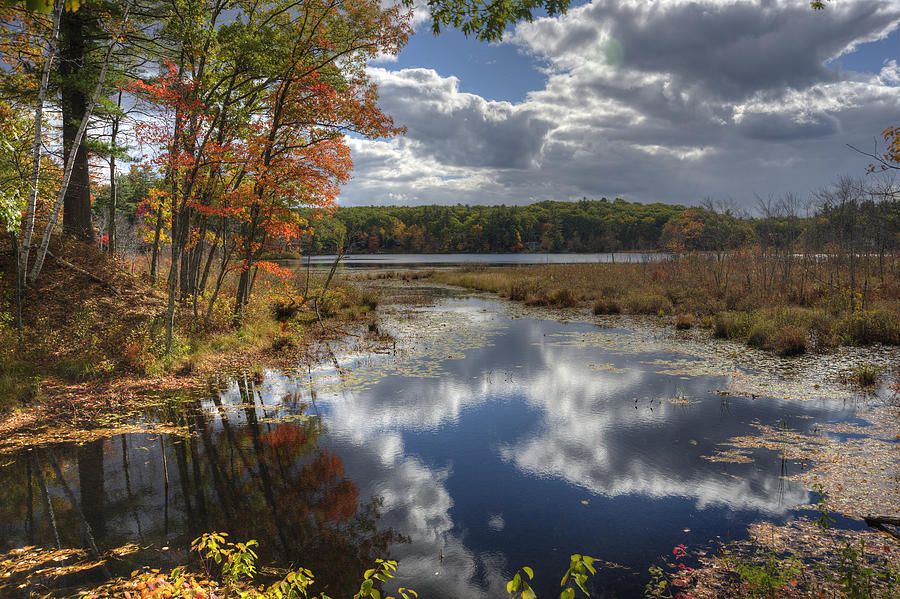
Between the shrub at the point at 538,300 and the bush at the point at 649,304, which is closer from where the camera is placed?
the bush at the point at 649,304

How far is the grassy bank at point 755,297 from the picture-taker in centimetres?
1491

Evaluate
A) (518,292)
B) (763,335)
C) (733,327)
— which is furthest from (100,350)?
(518,292)

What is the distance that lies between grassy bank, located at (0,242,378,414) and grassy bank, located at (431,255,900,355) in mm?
15871

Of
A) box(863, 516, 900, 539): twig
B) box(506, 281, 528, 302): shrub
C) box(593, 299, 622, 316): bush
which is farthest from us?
box(506, 281, 528, 302): shrub

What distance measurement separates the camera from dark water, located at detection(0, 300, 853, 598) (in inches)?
206

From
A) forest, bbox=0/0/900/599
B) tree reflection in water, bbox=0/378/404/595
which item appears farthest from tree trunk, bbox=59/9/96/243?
tree reflection in water, bbox=0/378/404/595

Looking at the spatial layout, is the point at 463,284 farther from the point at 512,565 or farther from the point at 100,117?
the point at 512,565

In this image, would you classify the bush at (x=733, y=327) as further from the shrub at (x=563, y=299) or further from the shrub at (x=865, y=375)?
the shrub at (x=563, y=299)

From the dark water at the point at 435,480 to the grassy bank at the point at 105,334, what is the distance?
2.45 metres

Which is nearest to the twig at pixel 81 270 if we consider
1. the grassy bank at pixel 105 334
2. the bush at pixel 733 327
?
the grassy bank at pixel 105 334

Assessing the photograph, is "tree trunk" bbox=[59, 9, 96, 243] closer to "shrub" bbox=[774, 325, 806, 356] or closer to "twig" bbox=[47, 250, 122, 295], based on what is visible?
"twig" bbox=[47, 250, 122, 295]

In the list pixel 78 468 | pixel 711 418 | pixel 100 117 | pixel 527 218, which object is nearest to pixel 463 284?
pixel 100 117

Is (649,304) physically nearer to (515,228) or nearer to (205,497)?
(205,497)

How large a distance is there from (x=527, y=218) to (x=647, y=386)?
130 meters
